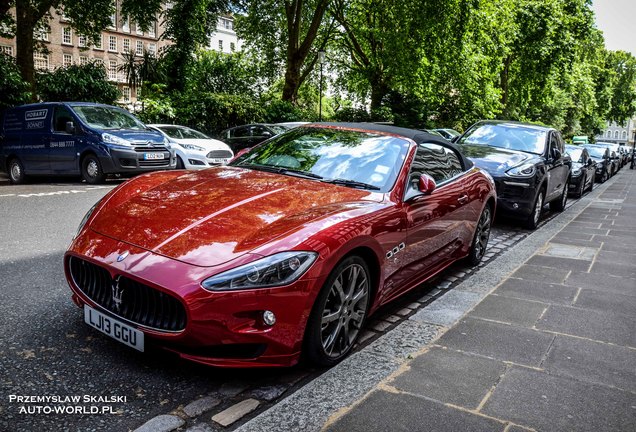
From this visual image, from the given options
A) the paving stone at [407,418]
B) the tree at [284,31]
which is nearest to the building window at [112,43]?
the tree at [284,31]

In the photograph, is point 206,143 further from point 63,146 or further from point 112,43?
point 112,43

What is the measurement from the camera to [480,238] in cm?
639

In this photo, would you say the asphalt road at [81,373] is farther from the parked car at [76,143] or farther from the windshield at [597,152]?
the windshield at [597,152]

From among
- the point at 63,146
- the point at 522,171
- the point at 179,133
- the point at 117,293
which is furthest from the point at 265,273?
the point at 179,133

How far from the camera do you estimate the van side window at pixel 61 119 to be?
1251cm

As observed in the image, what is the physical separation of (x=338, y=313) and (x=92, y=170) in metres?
10.2

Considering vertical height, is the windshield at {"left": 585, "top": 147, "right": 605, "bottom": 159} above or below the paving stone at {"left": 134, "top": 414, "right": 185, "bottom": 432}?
above

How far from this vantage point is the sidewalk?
9.08 feet

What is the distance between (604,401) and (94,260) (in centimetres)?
292

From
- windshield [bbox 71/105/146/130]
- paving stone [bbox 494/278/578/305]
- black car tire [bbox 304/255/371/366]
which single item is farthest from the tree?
black car tire [bbox 304/255/371/366]

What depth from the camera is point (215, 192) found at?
3.84m

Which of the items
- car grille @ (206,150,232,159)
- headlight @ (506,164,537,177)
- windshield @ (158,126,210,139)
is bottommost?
car grille @ (206,150,232,159)

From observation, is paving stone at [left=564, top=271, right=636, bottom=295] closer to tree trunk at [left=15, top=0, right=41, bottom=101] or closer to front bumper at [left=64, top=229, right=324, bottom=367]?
front bumper at [left=64, top=229, right=324, bottom=367]

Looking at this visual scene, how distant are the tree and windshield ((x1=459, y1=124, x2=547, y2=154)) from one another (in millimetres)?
16749
